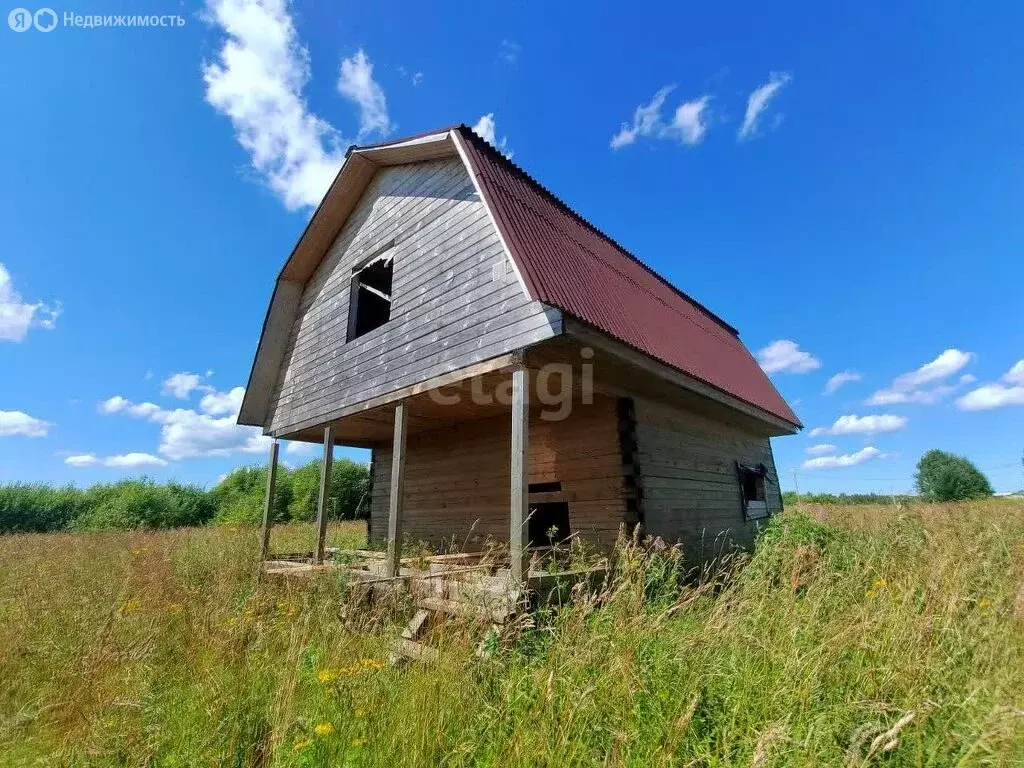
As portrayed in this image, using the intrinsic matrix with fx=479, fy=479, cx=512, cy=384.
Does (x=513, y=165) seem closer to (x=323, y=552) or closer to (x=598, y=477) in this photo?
(x=598, y=477)

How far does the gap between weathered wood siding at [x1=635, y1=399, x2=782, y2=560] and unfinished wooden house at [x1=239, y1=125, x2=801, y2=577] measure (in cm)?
4

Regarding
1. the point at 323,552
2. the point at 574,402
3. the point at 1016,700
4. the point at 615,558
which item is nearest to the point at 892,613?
the point at 1016,700

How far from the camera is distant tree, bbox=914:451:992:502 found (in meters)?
40.8

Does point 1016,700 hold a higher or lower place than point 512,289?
lower

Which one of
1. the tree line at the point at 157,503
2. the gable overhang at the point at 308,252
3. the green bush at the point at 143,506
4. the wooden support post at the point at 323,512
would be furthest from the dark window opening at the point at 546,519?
the green bush at the point at 143,506

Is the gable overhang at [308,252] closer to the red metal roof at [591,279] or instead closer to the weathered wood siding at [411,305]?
the weathered wood siding at [411,305]

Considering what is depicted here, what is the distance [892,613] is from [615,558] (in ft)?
13.1

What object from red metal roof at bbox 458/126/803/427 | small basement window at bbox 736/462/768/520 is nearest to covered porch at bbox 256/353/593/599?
red metal roof at bbox 458/126/803/427

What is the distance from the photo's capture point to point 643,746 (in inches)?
87.6

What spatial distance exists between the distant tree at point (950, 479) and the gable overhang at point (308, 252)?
160 ft

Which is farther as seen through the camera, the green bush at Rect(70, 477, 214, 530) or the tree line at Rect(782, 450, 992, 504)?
the tree line at Rect(782, 450, 992, 504)

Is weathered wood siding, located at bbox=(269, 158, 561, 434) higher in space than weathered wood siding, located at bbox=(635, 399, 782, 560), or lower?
higher

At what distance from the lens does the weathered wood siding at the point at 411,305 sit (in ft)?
19.7

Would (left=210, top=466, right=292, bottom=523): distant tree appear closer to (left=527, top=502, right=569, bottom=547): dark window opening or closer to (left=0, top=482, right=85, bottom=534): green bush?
(left=0, top=482, right=85, bottom=534): green bush
